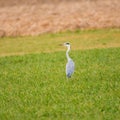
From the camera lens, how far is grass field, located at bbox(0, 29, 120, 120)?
552 inches

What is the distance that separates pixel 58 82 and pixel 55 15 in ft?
52.3

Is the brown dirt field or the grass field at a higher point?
the brown dirt field

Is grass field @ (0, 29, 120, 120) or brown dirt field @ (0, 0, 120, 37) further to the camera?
brown dirt field @ (0, 0, 120, 37)

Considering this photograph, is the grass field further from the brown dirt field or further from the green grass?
the brown dirt field

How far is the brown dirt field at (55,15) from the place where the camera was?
31.2 meters

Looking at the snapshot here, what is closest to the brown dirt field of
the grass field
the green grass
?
the grass field

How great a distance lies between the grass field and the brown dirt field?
11.1 ft

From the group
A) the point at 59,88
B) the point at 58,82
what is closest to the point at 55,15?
the point at 58,82

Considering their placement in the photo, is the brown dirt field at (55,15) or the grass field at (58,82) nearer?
the grass field at (58,82)

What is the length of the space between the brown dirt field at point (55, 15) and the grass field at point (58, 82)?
133 inches

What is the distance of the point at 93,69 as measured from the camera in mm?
19531

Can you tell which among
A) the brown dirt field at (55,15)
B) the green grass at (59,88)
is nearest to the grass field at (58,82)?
the green grass at (59,88)

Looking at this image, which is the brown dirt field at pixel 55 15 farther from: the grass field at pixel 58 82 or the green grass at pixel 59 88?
the green grass at pixel 59 88

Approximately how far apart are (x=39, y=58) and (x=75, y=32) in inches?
307
